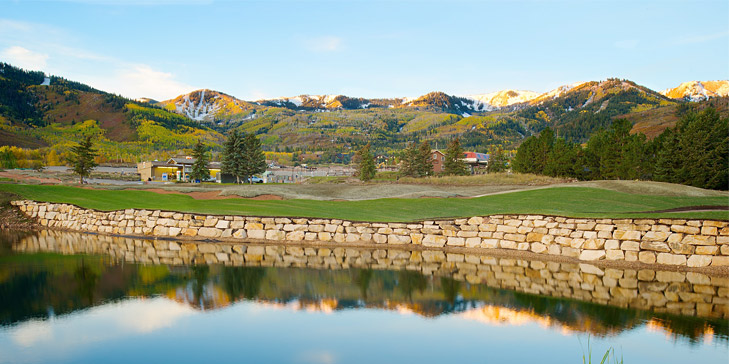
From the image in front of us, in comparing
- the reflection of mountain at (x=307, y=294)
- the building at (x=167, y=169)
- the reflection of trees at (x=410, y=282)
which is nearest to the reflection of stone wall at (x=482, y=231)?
the reflection of trees at (x=410, y=282)

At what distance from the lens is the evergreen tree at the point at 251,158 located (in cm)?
7206

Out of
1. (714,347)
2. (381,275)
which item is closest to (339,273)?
(381,275)

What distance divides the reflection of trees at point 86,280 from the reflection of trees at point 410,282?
744 cm

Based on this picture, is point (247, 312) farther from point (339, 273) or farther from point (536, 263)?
point (536, 263)

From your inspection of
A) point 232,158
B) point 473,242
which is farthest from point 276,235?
point 232,158

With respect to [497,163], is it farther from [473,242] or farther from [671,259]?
[671,259]

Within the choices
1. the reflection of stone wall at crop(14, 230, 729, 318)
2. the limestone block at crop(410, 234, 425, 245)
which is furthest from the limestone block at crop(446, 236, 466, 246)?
the limestone block at crop(410, 234, 425, 245)

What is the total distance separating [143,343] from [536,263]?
12767 millimetres

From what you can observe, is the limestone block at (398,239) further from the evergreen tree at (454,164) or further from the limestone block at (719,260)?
the evergreen tree at (454,164)

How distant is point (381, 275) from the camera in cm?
1340

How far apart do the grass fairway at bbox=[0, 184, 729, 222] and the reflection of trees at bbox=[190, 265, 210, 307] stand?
6551 millimetres

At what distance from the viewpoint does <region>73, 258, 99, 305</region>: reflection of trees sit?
1072cm

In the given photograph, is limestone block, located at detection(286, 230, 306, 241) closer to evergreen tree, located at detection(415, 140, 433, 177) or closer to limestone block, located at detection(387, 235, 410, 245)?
limestone block, located at detection(387, 235, 410, 245)

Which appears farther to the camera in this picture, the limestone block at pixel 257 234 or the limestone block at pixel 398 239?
the limestone block at pixel 257 234
